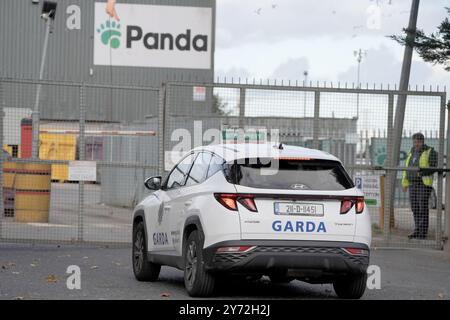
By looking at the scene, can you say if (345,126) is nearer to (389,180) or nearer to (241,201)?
(389,180)

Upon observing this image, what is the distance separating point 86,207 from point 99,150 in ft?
4.17

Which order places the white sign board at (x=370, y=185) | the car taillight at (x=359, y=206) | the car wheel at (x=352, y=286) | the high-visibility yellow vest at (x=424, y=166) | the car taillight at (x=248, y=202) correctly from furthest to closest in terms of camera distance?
the high-visibility yellow vest at (x=424, y=166), the white sign board at (x=370, y=185), the car wheel at (x=352, y=286), the car taillight at (x=359, y=206), the car taillight at (x=248, y=202)

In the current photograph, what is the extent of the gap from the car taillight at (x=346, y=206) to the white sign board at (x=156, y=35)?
44105mm

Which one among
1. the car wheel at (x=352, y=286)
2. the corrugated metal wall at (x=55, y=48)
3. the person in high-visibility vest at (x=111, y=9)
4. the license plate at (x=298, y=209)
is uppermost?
the person in high-visibility vest at (x=111, y=9)

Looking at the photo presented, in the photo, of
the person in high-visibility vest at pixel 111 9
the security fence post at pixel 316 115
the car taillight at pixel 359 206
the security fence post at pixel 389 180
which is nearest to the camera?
the car taillight at pixel 359 206

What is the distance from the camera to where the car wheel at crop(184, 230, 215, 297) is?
11.4 metres

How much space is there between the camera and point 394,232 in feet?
64.8

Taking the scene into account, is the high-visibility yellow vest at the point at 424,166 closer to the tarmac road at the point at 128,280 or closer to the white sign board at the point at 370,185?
the white sign board at the point at 370,185

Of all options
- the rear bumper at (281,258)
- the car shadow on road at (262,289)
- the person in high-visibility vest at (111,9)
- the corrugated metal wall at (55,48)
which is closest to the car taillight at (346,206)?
the rear bumper at (281,258)

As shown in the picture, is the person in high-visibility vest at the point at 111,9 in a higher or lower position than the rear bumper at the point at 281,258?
higher

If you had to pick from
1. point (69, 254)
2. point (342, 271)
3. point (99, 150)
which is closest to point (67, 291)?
point (342, 271)

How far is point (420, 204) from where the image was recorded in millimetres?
19547

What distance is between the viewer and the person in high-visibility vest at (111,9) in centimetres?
5349

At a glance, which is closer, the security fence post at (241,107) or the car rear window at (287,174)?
the car rear window at (287,174)
